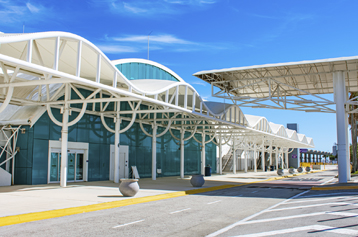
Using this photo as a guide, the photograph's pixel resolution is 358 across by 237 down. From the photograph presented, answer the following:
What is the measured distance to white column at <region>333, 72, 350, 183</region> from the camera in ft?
78.2

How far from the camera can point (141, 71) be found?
32281 mm

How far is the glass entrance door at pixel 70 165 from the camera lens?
23.1 meters

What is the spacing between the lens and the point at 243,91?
33.5 metres

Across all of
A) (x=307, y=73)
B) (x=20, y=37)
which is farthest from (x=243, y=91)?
(x=20, y=37)

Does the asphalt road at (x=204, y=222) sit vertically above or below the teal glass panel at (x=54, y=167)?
below

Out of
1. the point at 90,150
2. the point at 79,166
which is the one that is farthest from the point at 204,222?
the point at 90,150

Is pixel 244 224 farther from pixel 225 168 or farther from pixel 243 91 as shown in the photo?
pixel 225 168

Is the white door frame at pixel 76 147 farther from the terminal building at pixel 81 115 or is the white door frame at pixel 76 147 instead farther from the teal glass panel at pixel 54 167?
the teal glass panel at pixel 54 167

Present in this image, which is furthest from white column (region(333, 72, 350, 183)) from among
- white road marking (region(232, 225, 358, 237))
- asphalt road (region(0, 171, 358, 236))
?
white road marking (region(232, 225, 358, 237))

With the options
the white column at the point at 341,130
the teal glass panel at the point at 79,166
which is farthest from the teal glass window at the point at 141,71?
the white column at the point at 341,130

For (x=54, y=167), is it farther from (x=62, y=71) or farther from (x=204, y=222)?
(x=204, y=222)

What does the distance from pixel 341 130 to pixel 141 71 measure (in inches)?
675

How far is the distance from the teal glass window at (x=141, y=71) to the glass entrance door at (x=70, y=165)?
317 inches

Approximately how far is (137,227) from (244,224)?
2804 millimetres
